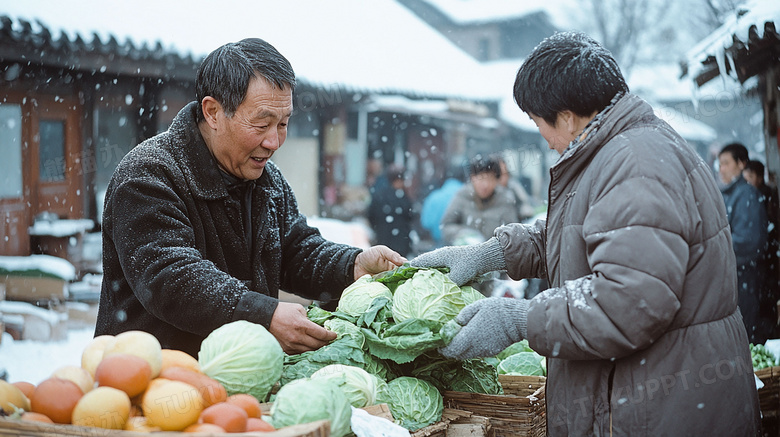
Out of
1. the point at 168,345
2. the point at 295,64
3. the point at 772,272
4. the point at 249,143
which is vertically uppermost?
the point at 295,64

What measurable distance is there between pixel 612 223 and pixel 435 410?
3.62ft

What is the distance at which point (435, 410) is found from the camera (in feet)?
8.23

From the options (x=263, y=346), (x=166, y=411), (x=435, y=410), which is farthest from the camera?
(x=435, y=410)

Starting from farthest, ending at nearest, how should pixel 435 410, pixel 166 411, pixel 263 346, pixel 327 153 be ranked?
pixel 327 153 < pixel 435 410 < pixel 263 346 < pixel 166 411

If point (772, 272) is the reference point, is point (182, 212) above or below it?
above

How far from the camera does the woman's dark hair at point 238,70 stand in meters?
2.57

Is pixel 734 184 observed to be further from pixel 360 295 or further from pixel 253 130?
pixel 253 130

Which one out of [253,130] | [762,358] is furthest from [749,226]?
[253,130]

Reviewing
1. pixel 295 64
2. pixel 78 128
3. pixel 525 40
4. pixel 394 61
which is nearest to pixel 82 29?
pixel 78 128

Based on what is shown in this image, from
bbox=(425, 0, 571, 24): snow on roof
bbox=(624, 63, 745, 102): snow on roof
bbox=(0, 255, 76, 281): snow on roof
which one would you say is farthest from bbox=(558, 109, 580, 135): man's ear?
bbox=(425, 0, 571, 24): snow on roof

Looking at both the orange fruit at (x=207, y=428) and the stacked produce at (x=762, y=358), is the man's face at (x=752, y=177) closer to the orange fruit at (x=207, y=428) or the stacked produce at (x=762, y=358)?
the stacked produce at (x=762, y=358)

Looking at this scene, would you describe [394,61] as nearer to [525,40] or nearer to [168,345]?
[168,345]

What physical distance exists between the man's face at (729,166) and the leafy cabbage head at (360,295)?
20.1 feet

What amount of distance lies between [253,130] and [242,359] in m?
1.08
